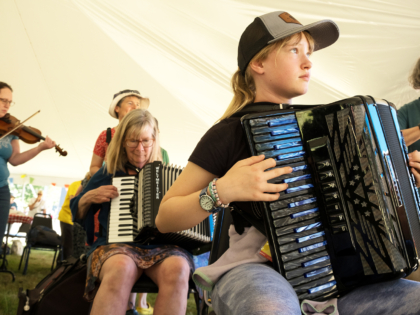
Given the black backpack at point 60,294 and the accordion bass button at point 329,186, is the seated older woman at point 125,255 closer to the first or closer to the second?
the black backpack at point 60,294

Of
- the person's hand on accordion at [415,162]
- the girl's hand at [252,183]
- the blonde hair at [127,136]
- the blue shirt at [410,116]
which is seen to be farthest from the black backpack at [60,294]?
the blue shirt at [410,116]

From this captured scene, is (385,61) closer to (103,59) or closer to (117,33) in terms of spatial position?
(117,33)

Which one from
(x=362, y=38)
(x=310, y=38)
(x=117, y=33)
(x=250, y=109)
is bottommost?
(x=250, y=109)

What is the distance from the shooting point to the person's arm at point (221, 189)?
854 mm

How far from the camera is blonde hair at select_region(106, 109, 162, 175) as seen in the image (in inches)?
83.7

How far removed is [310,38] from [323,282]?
31.5 inches

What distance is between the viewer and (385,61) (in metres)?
3.45

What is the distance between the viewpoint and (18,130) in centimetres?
418

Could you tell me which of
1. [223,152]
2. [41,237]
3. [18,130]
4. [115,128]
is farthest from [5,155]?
[223,152]

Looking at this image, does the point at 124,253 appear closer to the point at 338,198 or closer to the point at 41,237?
the point at 338,198

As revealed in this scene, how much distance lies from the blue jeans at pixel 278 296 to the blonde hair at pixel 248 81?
490 millimetres

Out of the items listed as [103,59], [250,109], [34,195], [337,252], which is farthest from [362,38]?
[34,195]

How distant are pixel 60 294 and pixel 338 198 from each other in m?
1.52

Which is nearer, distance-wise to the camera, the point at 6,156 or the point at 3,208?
the point at 3,208
